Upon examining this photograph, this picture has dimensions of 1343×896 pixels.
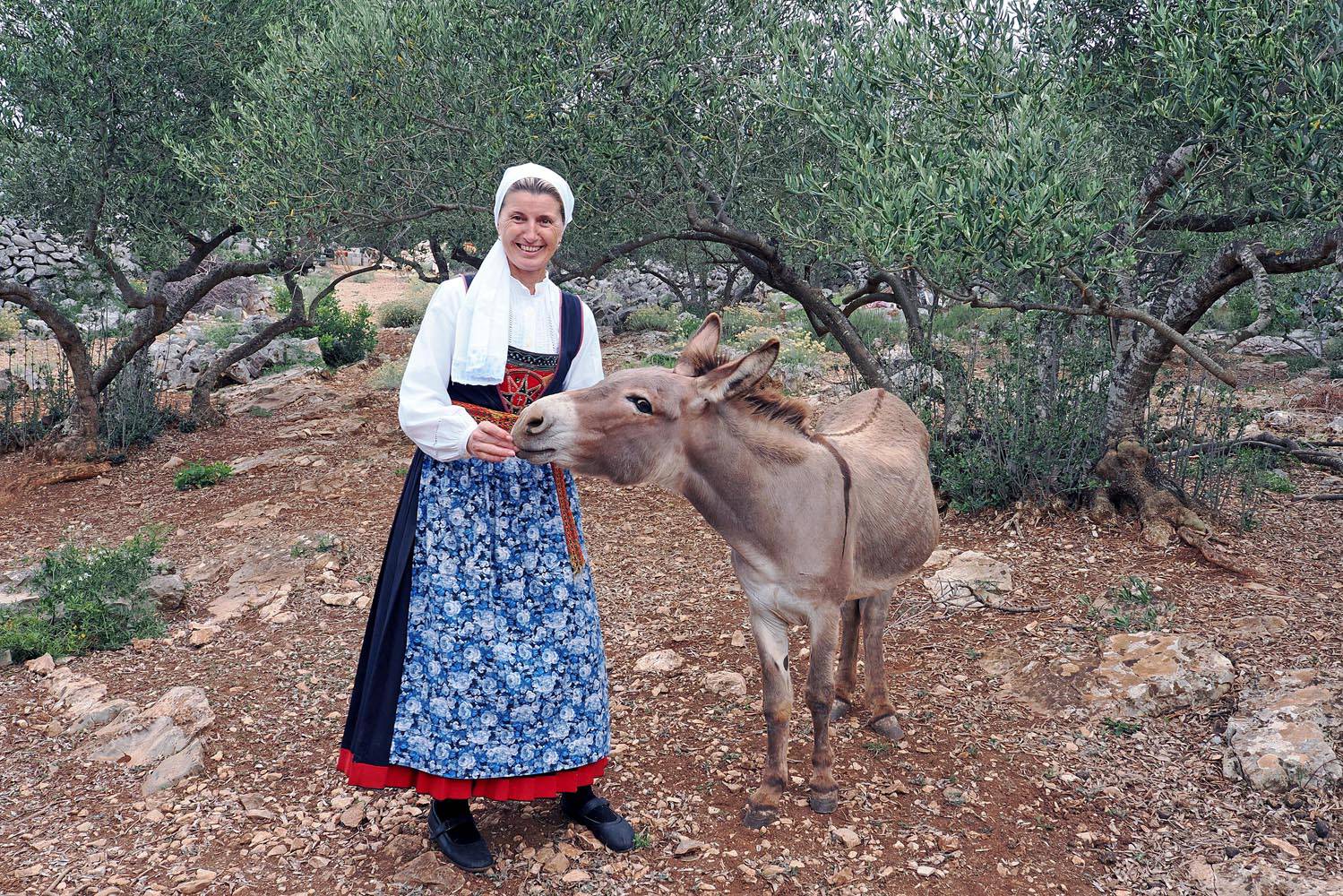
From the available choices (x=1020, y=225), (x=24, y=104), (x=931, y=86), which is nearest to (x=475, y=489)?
(x=1020, y=225)

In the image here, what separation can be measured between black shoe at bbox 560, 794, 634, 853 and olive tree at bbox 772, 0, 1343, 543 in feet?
10.9

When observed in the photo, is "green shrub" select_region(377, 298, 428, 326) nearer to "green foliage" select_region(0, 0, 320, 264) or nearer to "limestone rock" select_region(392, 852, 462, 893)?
"green foliage" select_region(0, 0, 320, 264)

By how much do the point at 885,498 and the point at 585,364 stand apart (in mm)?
1638

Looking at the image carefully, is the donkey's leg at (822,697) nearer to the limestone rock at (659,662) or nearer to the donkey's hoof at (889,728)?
the donkey's hoof at (889,728)

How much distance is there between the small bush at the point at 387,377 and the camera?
1534 centimetres

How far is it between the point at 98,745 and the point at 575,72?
5.41 meters

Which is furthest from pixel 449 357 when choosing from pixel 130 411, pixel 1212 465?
pixel 130 411

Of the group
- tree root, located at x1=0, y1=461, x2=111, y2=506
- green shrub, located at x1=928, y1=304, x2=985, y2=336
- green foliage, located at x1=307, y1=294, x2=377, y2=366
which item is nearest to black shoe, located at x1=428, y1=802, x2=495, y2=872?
tree root, located at x1=0, y1=461, x2=111, y2=506

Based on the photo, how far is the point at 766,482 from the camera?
3.56 metres

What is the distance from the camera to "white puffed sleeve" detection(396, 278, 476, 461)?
10.6ft

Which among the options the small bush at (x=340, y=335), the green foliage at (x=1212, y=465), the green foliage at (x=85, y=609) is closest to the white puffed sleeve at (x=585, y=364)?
the green foliage at (x=85, y=609)

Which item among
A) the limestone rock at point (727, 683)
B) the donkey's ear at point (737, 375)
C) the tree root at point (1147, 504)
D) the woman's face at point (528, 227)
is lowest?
the limestone rock at point (727, 683)

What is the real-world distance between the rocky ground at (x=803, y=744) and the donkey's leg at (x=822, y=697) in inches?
4.6

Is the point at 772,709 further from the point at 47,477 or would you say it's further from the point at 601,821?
the point at 47,477
